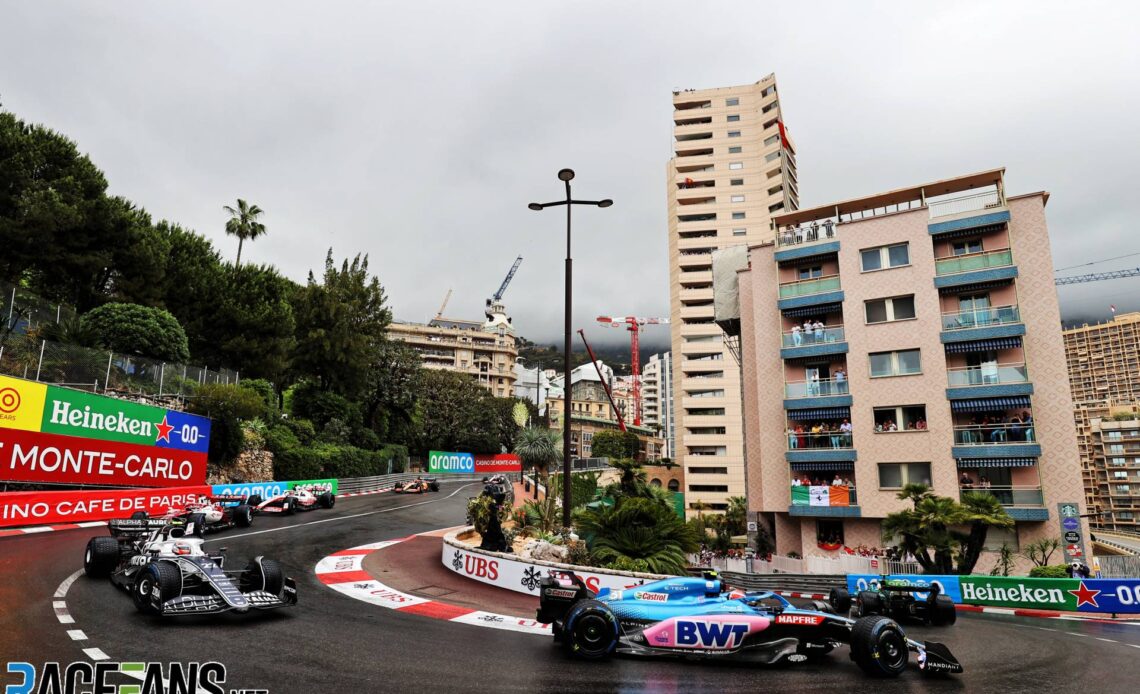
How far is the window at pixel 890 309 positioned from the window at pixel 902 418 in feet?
13.7

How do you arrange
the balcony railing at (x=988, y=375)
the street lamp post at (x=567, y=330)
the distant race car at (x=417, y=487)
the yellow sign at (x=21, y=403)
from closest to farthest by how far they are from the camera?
1. the street lamp post at (x=567, y=330)
2. the yellow sign at (x=21, y=403)
3. the balcony railing at (x=988, y=375)
4. the distant race car at (x=417, y=487)

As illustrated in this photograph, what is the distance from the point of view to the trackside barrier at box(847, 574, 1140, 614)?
15086 mm

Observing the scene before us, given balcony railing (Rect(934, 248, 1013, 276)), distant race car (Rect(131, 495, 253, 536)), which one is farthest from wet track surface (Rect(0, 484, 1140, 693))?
Result: balcony railing (Rect(934, 248, 1013, 276))

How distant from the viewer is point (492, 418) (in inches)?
2990

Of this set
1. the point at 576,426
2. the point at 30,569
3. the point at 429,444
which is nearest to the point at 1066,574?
the point at 30,569

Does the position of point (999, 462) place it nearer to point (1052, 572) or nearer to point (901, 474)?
point (901, 474)

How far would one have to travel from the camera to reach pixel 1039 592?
629 inches

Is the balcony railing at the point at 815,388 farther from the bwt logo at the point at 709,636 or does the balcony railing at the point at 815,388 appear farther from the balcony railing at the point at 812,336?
the bwt logo at the point at 709,636

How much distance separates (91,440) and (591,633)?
2336cm

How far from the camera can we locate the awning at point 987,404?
995 inches

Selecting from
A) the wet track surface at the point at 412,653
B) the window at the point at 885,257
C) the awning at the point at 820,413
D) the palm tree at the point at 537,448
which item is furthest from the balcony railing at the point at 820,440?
the palm tree at the point at 537,448

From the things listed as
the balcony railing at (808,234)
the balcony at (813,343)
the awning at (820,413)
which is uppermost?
the balcony railing at (808,234)

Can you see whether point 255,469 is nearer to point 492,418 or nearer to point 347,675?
point 347,675

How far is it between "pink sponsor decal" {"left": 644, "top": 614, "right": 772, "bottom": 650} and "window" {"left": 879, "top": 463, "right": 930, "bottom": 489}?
21776 millimetres
